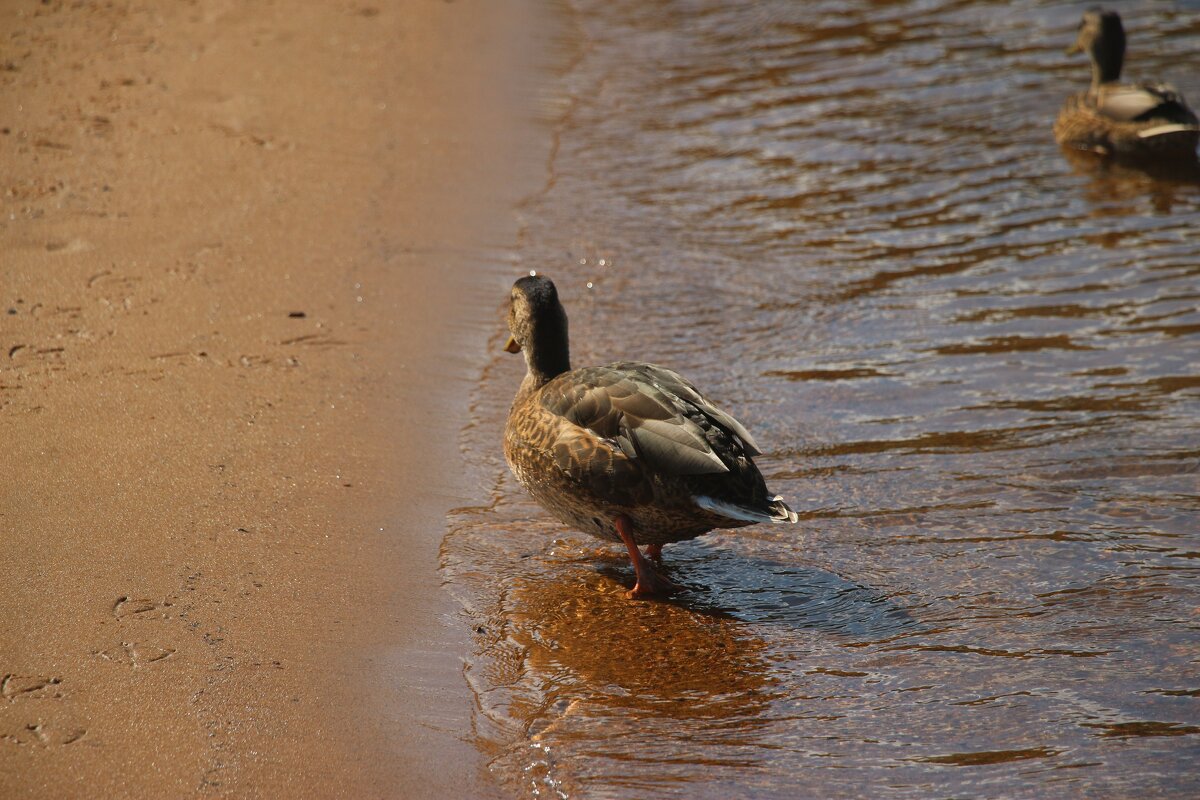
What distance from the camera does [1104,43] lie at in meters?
10.7

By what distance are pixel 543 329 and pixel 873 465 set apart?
5.14 feet

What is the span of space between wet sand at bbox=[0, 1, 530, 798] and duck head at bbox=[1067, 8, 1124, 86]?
15.9 ft

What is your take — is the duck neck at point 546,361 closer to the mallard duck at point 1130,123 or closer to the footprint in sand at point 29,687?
the footprint in sand at point 29,687

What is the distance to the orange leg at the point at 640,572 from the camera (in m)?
4.89

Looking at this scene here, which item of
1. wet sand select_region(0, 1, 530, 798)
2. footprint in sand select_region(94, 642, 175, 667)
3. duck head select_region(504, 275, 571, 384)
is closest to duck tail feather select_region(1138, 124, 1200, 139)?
wet sand select_region(0, 1, 530, 798)

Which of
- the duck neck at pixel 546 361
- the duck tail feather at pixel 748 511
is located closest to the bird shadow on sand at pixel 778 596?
the duck tail feather at pixel 748 511

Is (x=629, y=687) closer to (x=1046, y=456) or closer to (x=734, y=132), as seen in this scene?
(x=1046, y=456)

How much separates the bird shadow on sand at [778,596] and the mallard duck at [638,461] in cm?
13

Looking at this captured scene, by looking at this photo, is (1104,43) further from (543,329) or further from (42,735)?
(42,735)

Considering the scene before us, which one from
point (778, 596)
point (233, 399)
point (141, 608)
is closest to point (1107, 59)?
point (778, 596)

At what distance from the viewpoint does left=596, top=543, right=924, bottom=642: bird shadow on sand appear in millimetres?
4629

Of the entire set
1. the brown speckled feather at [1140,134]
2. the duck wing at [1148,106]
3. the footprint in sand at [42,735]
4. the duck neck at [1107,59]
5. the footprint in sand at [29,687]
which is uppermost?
the duck neck at [1107,59]

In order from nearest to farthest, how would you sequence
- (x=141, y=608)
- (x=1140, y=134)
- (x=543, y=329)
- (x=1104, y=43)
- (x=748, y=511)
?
(x=141, y=608), (x=748, y=511), (x=543, y=329), (x=1140, y=134), (x=1104, y=43)

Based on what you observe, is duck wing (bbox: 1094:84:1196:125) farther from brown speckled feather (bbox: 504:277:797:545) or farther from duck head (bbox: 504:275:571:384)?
brown speckled feather (bbox: 504:277:797:545)
